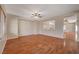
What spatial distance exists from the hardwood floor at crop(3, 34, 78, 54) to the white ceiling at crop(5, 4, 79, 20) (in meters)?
0.52

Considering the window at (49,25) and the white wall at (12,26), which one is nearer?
the white wall at (12,26)

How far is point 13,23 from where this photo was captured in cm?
202

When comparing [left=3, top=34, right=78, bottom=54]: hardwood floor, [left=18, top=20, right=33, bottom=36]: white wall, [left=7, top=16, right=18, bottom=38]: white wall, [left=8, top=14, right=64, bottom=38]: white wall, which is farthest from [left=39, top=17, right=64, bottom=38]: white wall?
[left=7, top=16, right=18, bottom=38]: white wall

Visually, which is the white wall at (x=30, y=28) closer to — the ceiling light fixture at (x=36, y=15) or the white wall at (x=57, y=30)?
the white wall at (x=57, y=30)

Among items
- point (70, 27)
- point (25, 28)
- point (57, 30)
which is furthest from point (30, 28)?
point (70, 27)

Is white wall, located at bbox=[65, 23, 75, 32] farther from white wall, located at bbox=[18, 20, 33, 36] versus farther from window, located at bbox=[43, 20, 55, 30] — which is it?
white wall, located at bbox=[18, 20, 33, 36]

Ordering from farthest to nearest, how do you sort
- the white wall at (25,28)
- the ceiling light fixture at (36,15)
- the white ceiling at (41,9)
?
the white wall at (25,28) → the ceiling light fixture at (36,15) → the white ceiling at (41,9)

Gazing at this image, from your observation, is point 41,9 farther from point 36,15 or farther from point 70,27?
point 70,27

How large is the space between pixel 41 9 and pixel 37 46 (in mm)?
825

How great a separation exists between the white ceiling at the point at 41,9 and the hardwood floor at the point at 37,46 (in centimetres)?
52

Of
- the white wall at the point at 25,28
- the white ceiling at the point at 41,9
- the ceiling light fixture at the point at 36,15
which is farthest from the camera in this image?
the white wall at the point at 25,28

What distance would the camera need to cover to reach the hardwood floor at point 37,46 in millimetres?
2000

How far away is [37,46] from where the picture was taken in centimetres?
206

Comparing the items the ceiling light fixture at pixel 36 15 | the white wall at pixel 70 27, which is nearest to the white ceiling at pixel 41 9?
the ceiling light fixture at pixel 36 15
